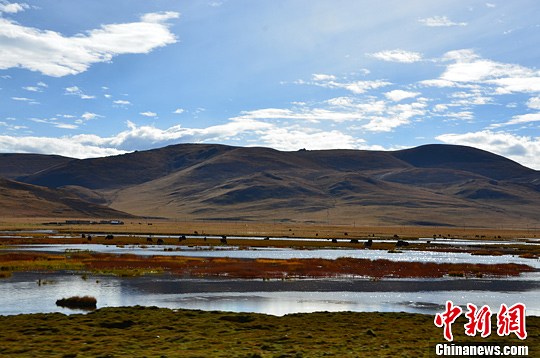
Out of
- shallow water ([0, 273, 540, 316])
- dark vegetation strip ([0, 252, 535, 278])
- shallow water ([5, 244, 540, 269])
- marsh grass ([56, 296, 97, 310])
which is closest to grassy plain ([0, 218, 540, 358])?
marsh grass ([56, 296, 97, 310])

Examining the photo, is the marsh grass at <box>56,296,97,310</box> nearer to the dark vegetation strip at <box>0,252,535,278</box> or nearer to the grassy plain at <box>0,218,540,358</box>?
the grassy plain at <box>0,218,540,358</box>

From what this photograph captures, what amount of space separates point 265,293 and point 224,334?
1517 centimetres

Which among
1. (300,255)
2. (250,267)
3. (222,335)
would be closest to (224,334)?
(222,335)

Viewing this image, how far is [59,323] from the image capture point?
26.9 meters

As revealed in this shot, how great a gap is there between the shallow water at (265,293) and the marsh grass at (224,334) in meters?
3.73

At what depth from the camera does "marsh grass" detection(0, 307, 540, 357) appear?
21.9m

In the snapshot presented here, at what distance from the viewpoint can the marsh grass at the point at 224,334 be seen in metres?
21.9

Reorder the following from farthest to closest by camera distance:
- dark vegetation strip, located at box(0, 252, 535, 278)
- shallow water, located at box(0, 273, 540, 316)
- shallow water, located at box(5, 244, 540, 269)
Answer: shallow water, located at box(5, 244, 540, 269) → dark vegetation strip, located at box(0, 252, 535, 278) → shallow water, located at box(0, 273, 540, 316)

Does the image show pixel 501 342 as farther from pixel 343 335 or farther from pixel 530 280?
pixel 530 280

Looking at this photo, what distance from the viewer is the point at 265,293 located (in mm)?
40500

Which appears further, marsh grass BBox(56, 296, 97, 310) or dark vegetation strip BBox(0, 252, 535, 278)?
dark vegetation strip BBox(0, 252, 535, 278)

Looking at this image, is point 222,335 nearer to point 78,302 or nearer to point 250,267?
point 78,302

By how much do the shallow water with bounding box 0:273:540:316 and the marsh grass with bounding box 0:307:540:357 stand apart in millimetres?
3732

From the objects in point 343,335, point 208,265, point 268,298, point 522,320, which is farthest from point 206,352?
point 208,265
